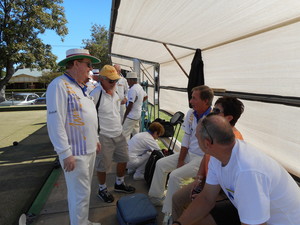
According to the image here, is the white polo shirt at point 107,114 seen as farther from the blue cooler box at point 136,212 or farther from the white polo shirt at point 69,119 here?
the blue cooler box at point 136,212

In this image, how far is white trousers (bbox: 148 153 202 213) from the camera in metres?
2.54

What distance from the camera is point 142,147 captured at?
12.1ft

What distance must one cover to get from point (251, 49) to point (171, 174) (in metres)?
1.68

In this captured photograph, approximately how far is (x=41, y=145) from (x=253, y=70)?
564 cm

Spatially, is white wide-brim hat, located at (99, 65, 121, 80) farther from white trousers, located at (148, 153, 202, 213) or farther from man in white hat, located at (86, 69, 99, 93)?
man in white hat, located at (86, 69, 99, 93)

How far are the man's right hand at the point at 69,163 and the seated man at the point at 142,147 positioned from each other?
1.79m

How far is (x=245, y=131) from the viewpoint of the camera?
275 centimetres

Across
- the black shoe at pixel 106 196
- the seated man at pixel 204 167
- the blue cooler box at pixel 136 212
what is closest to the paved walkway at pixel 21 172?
the black shoe at pixel 106 196

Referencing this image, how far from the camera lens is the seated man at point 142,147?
11.9 ft

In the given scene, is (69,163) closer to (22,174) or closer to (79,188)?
(79,188)

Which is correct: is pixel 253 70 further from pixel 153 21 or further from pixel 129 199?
pixel 129 199

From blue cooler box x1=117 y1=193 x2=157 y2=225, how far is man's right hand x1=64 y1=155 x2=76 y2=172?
88 centimetres

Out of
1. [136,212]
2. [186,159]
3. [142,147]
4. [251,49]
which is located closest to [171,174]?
[186,159]

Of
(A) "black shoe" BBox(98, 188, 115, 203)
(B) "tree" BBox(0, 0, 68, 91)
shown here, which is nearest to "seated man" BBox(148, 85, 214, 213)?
(A) "black shoe" BBox(98, 188, 115, 203)
